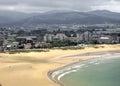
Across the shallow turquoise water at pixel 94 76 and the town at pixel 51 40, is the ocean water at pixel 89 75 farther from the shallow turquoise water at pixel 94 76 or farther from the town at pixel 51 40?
the town at pixel 51 40

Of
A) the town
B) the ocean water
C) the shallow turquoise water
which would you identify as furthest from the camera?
the town

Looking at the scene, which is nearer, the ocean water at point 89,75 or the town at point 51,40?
the ocean water at point 89,75

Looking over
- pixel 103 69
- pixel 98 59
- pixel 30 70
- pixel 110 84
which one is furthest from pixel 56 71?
pixel 98 59

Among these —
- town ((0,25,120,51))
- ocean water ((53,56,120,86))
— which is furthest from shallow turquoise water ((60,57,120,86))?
town ((0,25,120,51))

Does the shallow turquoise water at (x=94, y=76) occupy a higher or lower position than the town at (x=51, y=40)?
higher

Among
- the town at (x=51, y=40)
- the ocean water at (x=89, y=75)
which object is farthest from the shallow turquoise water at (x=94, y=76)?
the town at (x=51, y=40)

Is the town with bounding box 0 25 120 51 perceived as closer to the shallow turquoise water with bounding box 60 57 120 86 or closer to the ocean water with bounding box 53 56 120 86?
the ocean water with bounding box 53 56 120 86

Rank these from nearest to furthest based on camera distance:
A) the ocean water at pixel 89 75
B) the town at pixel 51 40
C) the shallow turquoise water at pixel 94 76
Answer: the shallow turquoise water at pixel 94 76, the ocean water at pixel 89 75, the town at pixel 51 40

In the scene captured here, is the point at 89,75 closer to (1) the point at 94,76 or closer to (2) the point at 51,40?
(1) the point at 94,76

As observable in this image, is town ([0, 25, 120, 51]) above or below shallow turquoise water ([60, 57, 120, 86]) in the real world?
below

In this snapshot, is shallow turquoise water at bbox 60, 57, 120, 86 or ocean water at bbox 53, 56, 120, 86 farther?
ocean water at bbox 53, 56, 120, 86
